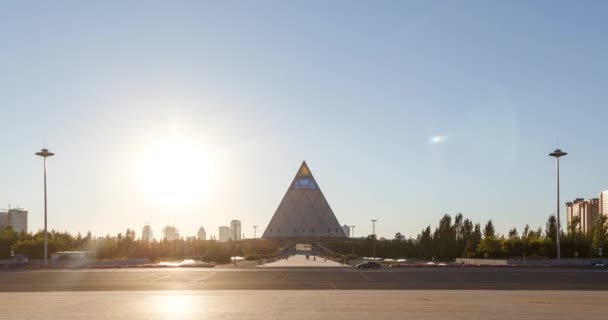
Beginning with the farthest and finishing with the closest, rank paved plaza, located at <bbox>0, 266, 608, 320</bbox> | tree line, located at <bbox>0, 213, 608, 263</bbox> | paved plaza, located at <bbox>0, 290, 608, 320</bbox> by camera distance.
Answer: tree line, located at <bbox>0, 213, 608, 263</bbox>, paved plaza, located at <bbox>0, 266, 608, 320</bbox>, paved plaza, located at <bbox>0, 290, 608, 320</bbox>

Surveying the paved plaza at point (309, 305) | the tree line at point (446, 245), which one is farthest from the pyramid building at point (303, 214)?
the paved plaza at point (309, 305)

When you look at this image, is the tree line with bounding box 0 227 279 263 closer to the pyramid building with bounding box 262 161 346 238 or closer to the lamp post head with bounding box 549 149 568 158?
the lamp post head with bounding box 549 149 568 158

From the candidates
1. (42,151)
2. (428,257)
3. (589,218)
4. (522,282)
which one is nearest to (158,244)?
(42,151)

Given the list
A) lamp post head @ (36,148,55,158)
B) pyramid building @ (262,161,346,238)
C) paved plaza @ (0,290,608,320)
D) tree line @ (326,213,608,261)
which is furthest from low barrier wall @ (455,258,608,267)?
pyramid building @ (262,161,346,238)

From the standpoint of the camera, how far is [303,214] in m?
167

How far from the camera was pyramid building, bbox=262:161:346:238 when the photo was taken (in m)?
165

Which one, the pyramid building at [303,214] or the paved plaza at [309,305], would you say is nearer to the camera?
the paved plaza at [309,305]

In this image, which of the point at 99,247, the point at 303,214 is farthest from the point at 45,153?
the point at 303,214

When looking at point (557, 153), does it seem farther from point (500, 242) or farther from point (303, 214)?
point (303, 214)

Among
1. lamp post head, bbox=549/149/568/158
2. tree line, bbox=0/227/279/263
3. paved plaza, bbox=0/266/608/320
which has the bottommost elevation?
tree line, bbox=0/227/279/263

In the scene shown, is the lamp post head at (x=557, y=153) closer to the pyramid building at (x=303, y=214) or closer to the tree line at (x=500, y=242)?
the tree line at (x=500, y=242)

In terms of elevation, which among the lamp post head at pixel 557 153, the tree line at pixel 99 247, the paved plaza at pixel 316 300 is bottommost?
the tree line at pixel 99 247

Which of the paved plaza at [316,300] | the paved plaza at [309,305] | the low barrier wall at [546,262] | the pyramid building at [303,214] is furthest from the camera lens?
the pyramid building at [303,214]

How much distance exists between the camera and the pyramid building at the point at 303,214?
165 metres
